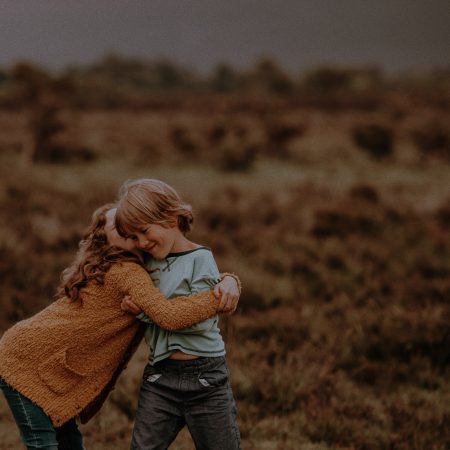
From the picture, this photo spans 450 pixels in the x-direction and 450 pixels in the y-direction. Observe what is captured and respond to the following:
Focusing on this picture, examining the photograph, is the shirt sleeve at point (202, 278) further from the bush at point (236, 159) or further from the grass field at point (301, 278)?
the bush at point (236, 159)

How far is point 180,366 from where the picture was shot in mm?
2578

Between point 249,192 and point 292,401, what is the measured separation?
879cm

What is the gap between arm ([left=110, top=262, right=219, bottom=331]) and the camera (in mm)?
2434

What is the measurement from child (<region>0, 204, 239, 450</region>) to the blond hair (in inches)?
4.8

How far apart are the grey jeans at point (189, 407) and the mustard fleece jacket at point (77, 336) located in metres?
0.26

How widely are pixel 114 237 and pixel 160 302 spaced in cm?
37

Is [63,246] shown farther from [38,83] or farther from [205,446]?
[38,83]

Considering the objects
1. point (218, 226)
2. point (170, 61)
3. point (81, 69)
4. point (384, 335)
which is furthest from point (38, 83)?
point (170, 61)

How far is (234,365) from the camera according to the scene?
4875 millimetres

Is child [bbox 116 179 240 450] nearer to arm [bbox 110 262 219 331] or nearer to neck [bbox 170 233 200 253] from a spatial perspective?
neck [bbox 170 233 200 253]

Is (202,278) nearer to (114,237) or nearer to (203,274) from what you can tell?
(203,274)

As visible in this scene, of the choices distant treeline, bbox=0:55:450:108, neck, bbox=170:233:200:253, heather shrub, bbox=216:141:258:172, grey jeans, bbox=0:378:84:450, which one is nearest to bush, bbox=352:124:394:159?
heather shrub, bbox=216:141:258:172

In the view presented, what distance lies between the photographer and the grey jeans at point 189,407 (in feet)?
8.41

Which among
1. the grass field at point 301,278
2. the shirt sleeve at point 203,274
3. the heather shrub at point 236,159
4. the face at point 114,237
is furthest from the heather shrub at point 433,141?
the face at point 114,237
